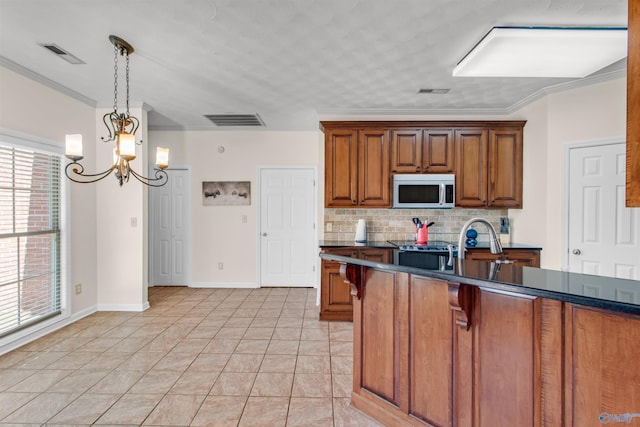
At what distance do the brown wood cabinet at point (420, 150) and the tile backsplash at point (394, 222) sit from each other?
0.59 m

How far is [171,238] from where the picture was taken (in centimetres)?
528

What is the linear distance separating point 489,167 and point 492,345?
10.2 feet

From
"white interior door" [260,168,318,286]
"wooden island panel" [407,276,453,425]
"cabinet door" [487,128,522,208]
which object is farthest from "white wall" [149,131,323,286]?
"wooden island panel" [407,276,453,425]

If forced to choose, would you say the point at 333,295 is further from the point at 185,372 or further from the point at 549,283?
the point at 549,283

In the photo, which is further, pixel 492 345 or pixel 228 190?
pixel 228 190

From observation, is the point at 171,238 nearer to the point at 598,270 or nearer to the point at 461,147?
the point at 461,147

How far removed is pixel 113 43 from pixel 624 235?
464cm

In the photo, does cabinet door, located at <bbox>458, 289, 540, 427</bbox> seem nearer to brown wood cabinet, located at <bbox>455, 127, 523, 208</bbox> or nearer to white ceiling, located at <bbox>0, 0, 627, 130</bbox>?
white ceiling, located at <bbox>0, 0, 627, 130</bbox>

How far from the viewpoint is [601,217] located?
3.10m

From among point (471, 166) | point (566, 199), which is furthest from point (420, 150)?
point (566, 199)

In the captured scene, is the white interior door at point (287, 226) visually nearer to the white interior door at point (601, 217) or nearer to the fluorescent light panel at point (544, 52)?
the fluorescent light panel at point (544, 52)

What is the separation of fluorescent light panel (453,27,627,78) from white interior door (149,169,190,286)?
433cm

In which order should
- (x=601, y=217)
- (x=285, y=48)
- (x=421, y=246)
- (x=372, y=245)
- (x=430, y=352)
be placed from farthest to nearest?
(x=372, y=245)
(x=421, y=246)
(x=601, y=217)
(x=285, y=48)
(x=430, y=352)

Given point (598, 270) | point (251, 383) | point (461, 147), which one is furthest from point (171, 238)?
point (598, 270)
